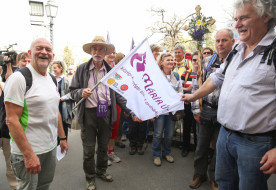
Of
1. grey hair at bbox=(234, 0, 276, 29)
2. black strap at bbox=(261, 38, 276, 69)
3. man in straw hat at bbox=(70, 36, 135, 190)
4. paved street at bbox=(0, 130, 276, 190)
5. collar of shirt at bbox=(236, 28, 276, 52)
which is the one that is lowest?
paved street at bbox=(0, 130, 276, 190)

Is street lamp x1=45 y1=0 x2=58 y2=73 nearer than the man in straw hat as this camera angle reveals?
No

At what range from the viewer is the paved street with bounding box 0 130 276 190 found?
3.07 meters

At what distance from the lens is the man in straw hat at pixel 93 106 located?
287 centimetres

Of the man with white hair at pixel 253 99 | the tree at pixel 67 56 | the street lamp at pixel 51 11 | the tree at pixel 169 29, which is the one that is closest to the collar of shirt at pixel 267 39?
the man with white hair at pixel 253 99

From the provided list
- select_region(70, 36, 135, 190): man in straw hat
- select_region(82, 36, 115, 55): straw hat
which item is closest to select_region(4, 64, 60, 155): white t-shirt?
select_region(70, 36, 135, 190): man in straw hat

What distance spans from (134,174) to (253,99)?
2.72 meters

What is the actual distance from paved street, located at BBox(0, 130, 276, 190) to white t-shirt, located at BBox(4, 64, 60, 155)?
1597mm

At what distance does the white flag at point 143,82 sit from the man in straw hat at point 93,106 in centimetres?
60

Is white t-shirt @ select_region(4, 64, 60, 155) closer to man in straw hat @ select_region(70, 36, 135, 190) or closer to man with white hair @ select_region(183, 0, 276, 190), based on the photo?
man in straw hat @ select_region(70, 36, 135, 190)

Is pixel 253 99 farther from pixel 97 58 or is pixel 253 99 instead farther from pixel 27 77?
pixel 97 58

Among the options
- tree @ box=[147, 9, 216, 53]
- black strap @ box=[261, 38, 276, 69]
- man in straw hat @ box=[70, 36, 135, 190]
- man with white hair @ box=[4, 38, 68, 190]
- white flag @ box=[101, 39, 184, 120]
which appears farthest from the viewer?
tree @ box=[147, 9, 216, 53]

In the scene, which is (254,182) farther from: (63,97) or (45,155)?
(63,97)

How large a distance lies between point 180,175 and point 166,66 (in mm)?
2140

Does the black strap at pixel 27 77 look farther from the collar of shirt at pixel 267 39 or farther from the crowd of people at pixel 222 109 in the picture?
the collar of shirt at pixel 267 39
